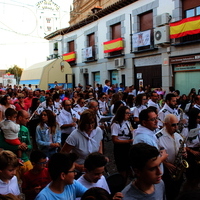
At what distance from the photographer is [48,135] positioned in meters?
4.66

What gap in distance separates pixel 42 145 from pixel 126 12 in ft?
49.5

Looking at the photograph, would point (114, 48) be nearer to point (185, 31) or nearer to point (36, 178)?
point (185, 31)

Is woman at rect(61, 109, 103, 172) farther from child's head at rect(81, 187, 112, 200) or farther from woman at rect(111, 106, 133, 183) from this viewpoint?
child's head at rect(81, 187, 112, 200)

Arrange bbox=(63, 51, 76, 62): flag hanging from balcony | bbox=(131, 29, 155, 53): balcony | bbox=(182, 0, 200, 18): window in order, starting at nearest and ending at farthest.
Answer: bbox=(182, 0, 200, 18): window < bbox=(131, 29, 155, 53): balcony < bbox=(63, 51, 76, 62): flag hanging from balcony

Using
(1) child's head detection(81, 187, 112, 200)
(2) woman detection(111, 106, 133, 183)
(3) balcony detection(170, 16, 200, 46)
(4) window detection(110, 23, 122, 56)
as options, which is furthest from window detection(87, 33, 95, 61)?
(1) child's head detection(81, 187, 112, 200)

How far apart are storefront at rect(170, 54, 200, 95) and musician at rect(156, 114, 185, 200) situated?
1037cm

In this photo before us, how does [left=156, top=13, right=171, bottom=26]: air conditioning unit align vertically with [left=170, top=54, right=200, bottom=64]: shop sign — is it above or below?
above

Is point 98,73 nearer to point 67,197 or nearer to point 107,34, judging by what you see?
point 107,34

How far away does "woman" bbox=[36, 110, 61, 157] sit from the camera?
4574 millimetres

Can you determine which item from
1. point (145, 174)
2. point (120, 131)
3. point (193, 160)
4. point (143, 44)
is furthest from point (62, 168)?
point (143, 44)

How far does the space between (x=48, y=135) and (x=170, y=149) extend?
2207 mm

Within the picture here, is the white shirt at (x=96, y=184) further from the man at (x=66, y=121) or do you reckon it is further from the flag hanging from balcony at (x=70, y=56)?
the flag hanging from balcony at (x=70, y=56)

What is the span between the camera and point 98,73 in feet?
73.0

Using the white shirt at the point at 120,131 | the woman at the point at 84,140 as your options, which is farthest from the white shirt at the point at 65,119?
the woman at the point at 84,140
